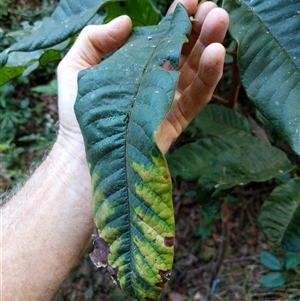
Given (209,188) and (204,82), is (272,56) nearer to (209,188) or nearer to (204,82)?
(204,82)

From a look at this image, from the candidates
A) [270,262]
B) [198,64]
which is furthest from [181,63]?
[270,262]

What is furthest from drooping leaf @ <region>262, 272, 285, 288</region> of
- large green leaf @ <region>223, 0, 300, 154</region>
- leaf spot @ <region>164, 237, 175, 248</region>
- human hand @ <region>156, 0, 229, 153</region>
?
leaf spot @ <region>164, 237, 175, 248</region>

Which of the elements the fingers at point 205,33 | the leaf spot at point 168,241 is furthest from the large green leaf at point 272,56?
the leaf spot at point 168,241

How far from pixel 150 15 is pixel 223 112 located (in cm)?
52

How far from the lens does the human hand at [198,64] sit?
2.48ft

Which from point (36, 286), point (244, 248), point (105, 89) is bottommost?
point (244, 248)

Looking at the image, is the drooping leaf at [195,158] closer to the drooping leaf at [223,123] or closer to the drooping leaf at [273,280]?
the drooping leaf at [223,123]

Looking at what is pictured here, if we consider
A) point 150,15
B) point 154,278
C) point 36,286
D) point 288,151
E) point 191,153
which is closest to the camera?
point 154,278

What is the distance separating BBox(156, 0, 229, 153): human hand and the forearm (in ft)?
0.70

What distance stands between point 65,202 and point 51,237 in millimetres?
81

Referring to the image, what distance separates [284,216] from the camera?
1.18m

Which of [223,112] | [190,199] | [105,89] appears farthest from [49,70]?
[105,89]

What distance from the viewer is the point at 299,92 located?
0.73 metres

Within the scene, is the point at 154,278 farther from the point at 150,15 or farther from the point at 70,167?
the point at 150,15
